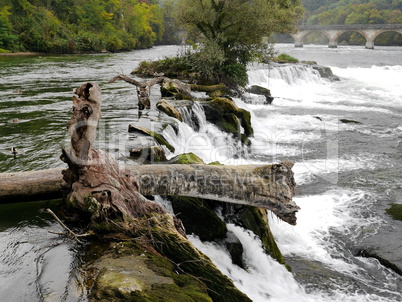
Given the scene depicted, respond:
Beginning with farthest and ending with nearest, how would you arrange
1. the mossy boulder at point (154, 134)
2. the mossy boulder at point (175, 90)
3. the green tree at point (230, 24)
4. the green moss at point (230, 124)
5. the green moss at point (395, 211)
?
1. the green tree at point (230, 24)
2. the mossy boulder at point (175, 90)
3. the green moss at point (230, 124)
4. the mossy boulder at point (154, 134)
5. the green moss at point (395, 211)

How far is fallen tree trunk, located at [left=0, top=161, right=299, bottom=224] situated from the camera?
5117 mm

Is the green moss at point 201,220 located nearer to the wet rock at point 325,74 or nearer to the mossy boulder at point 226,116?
the mossy boulder at point 226,116

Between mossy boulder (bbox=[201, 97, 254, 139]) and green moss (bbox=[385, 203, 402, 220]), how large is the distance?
5860 mm

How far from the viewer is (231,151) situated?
12320 mm

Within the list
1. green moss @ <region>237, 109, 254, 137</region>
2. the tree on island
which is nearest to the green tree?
the tree on island

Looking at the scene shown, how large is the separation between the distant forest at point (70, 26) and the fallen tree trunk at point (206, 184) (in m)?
37.3

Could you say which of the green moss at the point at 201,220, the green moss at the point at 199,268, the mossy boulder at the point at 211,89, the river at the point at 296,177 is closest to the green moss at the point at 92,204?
the river at the point at 296,177

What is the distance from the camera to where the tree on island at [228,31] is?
63.9 feet

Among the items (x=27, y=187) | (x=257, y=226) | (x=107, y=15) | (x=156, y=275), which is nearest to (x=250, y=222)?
(x=257, y=226)

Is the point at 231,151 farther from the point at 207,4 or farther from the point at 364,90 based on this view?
the point at 364,90

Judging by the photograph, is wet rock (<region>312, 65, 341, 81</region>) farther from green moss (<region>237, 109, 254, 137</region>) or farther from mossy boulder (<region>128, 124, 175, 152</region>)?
mossy boulder (<region>128, 124, 175, 152</region>)

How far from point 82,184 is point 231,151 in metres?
8.29

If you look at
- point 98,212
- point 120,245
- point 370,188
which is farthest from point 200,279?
point 370,188

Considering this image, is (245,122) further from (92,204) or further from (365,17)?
(365,17)
